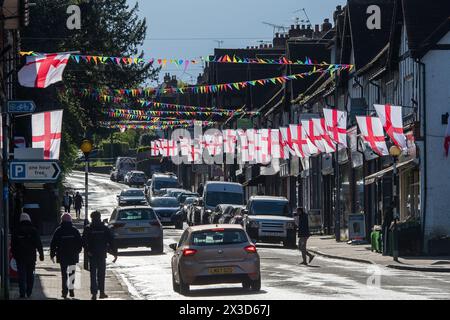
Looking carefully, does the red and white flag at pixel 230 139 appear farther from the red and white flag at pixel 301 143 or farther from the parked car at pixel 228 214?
the parked car at pixel 228 214

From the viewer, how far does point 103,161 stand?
163 metres

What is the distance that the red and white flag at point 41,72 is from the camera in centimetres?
3088

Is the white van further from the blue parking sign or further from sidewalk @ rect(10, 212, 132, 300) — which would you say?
the blue parking sign

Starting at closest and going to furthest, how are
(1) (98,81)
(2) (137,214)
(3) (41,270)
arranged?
(3) (41,270), (2) (137,214), (1) (98,81)

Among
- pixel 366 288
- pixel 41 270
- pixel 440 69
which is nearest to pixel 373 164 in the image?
pixel 440 69

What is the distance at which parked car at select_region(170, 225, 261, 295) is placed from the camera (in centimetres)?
2655

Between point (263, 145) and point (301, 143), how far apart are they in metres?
10.9

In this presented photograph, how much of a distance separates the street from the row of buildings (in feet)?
16.4

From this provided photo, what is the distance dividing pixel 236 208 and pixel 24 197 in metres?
11.4

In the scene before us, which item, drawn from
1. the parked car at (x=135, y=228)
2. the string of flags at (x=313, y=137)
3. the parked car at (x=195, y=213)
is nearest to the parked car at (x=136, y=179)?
the string of flags at (x=313, y=137)

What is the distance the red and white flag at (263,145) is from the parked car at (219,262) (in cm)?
3718

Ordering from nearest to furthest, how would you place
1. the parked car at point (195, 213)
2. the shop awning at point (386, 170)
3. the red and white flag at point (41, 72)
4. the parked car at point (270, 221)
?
the red and white flag at point (41, 72) < the shop awning at point (386, 170) < the parked car at point (270, 221) < the parked car at point (195, 213)

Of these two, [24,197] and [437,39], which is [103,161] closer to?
[24,197]

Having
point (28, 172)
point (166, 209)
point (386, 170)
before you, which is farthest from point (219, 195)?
point (28, 172)
